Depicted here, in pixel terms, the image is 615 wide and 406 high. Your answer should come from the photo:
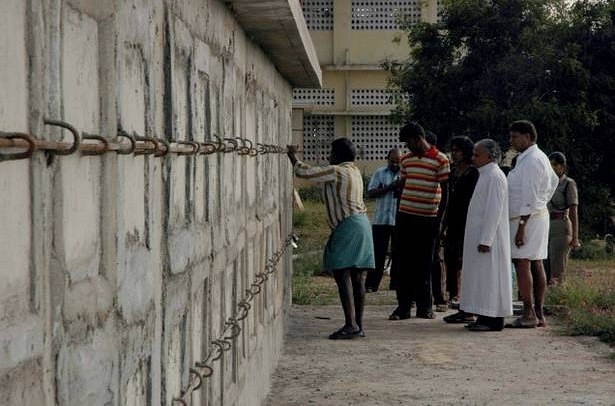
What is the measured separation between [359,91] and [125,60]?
31.5 meters

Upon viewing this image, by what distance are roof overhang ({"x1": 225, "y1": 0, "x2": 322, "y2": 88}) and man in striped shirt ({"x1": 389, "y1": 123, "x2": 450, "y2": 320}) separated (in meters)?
1.33

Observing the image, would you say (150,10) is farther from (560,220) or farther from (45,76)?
(560,220)

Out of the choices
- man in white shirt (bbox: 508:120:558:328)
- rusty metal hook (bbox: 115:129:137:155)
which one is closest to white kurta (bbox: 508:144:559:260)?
man in white shirt (bbox: 508:120:558:328)

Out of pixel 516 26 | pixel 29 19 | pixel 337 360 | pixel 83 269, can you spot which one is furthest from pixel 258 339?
pixel 516 26

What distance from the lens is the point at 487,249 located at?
1129cm

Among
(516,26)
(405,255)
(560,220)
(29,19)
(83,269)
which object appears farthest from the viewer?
(516,26)

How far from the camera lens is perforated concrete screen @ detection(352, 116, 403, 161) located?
3497 cm

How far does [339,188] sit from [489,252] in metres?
1.58

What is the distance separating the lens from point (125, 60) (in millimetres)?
3318

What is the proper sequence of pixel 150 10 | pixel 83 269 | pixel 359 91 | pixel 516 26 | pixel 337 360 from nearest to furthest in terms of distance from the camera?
1. pixel 83 269
2. pixel 150 10
3. pixel 337 360
4. pixel 516 26
5. pixel 359 91

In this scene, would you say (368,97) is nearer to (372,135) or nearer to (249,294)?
(372,135)

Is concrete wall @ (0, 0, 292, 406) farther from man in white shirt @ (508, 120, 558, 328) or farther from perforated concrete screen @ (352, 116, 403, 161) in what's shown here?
A: perforated concrete screen @ (352, 116, 403, 161)

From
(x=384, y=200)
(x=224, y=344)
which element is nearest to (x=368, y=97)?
(x=384, y=200)

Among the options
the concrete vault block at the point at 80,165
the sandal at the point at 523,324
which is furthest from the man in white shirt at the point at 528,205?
the concrete vault block at the point at 80,165
